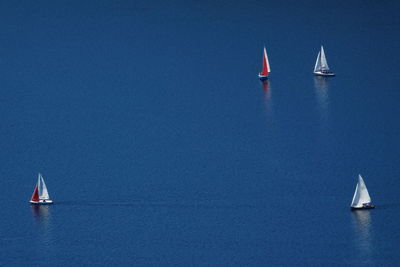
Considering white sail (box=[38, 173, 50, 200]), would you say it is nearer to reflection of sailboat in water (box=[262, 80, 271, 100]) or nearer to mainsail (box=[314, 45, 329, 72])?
reflection of sailboat in water (box=[262, 80, 271, 100])

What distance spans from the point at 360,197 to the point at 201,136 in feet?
69.0

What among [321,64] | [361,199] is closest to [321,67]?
[321,64]

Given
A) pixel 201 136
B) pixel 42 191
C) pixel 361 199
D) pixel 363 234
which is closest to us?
pixel 363 234

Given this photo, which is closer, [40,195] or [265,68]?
[40,195]

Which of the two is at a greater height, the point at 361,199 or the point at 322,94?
the point at 322,94

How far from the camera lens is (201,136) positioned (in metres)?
105

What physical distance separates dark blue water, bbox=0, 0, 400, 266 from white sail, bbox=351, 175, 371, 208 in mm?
866

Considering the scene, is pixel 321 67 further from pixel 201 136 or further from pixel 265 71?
pixel 201 136

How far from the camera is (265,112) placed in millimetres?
112375

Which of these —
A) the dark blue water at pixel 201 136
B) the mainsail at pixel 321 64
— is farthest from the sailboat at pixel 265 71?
the mainsail at pixel 321 64

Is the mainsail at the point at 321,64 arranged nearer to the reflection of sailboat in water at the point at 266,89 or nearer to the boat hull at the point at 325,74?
the boat hull at the point at 325,74

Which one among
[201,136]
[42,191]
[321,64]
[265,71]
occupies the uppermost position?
[321,64]

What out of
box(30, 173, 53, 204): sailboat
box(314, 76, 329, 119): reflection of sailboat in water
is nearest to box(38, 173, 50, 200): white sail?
box(30, 173, 53, 204): sailboat

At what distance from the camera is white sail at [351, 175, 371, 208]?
86.9 m
